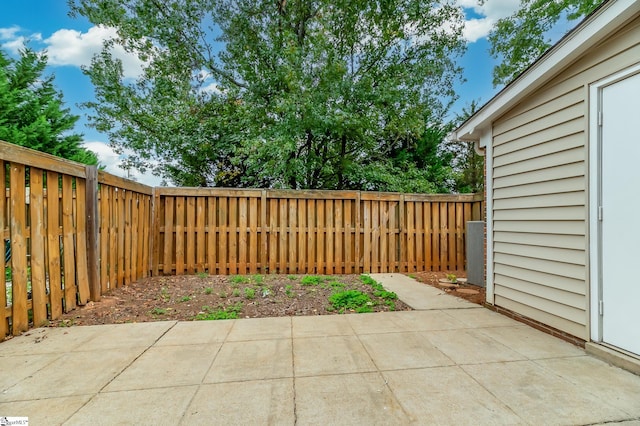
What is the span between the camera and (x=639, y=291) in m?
2.13

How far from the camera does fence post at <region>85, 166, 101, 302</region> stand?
3.55 m

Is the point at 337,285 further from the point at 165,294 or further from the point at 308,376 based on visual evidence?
the point at 308,376

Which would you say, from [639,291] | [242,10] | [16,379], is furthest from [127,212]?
[242,10]

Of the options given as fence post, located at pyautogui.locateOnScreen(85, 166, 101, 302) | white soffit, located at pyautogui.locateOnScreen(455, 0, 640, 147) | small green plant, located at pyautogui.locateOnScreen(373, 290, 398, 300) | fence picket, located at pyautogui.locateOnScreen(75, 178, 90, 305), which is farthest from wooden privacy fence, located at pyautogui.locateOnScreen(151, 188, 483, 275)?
white soffit, located at pyautogui.locateOnScreen(455, 0, 640, 147)

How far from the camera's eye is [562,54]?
8.68ft

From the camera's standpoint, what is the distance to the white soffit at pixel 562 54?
7.23ft

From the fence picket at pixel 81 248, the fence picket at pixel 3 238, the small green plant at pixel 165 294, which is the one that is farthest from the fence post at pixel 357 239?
the fence picket at pixel 3 238

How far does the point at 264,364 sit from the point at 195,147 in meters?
7.10

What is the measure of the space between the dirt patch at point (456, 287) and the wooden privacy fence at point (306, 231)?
0.91 feet

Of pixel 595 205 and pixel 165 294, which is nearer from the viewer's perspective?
pixel 595 205

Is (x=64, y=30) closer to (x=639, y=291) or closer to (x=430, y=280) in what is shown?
(x=430, y=280)

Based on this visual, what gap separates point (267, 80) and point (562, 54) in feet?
21.1

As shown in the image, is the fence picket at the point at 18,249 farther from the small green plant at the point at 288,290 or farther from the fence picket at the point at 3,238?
the small green plant at the point at 288,290

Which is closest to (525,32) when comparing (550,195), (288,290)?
(550,195)
